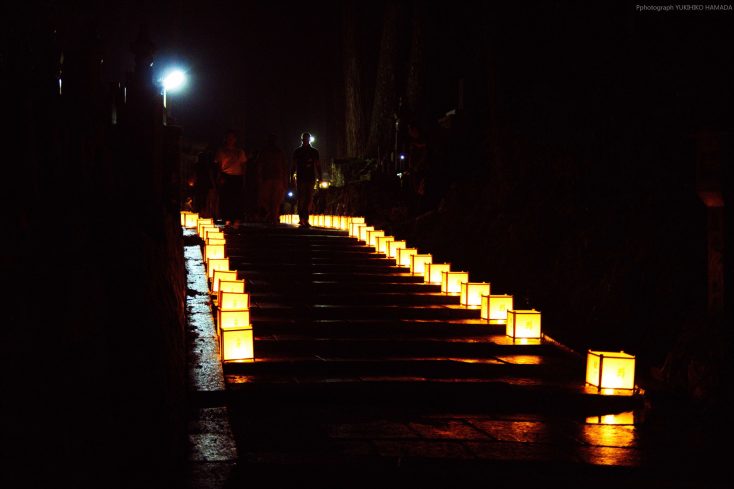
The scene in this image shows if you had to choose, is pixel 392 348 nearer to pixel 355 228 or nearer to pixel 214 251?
pixel 214 251

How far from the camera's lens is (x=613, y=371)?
725cm

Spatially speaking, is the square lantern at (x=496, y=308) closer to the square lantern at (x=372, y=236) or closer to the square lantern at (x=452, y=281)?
the square lantern at (x=452, y=281)

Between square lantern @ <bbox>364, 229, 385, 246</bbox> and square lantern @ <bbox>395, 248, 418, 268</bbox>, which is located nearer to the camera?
square lantern @ <bbox>395, 248, 418, 268</bbox>

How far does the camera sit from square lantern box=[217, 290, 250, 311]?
8.55m

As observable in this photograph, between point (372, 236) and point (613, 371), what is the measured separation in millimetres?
7356

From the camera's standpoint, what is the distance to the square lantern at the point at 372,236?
13.8m

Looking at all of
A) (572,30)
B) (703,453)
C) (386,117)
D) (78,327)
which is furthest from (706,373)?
(386,117)

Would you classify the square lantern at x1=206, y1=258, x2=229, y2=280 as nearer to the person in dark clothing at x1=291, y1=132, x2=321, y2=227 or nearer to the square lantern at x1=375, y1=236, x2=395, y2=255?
the square lantern at x1=375, y1=236, x2=395, y2=255

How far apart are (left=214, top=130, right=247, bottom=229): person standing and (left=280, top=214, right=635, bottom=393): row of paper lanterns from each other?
2.74m

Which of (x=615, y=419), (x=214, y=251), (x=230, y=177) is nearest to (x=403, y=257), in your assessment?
(x=214, y=251)

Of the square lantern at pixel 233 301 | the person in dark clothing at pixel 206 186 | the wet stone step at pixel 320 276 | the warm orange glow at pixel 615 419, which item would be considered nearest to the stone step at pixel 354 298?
the wet stone step at pixel 320 276

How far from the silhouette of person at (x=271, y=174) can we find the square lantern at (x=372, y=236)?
12.7 feet

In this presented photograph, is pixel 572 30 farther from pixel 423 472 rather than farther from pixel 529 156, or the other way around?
pixel 423 472

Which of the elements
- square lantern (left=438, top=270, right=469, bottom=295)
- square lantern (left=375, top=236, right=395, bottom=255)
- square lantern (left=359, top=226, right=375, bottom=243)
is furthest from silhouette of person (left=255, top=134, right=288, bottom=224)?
square lantern (left=438, top=270, right=469, bottom=295)
